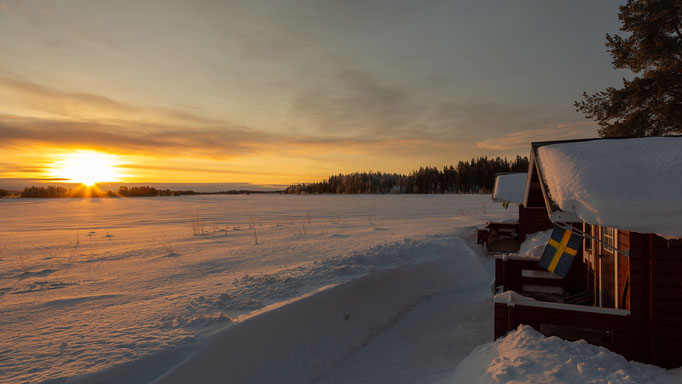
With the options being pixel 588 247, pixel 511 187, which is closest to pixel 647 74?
pixel 511 187

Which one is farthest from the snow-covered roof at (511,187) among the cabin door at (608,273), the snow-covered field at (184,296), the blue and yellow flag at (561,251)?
the blue and yellow flag at (561,251)

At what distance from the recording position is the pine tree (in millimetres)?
15070

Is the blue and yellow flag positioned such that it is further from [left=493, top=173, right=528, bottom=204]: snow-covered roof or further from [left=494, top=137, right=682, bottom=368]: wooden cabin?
[left=493, top=173, right=528, bottom=204]: snow-covered roof

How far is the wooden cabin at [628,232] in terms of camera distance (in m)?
3.88

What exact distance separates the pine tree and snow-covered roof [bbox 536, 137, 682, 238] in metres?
14.6

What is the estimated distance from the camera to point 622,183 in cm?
419

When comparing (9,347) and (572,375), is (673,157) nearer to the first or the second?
(572,375)

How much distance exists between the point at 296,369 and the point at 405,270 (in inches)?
188

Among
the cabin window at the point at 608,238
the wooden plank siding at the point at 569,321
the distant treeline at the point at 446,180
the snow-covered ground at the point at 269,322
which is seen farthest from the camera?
the distant treeline at the point at 446,180

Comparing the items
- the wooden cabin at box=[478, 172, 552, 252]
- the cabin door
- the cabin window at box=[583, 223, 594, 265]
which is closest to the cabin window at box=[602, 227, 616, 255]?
the cabin door

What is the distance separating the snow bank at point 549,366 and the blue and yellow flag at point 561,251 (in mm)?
1588

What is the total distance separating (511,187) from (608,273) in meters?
10.9

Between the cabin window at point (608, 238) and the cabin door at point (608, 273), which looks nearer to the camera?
the cabin door at point (608, 273)

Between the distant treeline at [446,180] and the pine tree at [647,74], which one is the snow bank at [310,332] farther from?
the distant treeline at [446,180]
